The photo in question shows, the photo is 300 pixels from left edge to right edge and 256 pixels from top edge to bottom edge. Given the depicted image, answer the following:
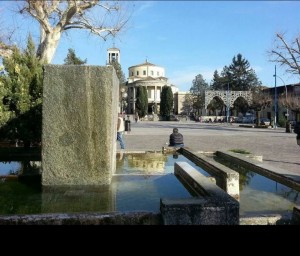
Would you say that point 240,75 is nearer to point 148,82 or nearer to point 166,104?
point 166,104

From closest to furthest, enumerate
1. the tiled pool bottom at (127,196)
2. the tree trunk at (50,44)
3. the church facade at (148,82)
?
1. the tiled pool bottom at (127,196)
2. the tree trunk at (50,44)
3. the church facade at (148,82)

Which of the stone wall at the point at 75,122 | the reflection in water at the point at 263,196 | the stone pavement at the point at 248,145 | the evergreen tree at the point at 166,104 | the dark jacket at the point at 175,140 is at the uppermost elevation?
the evergreen tree at the point at 166,104

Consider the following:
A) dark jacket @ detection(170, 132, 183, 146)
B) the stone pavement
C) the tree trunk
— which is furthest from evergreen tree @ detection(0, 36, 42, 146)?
the tree trunk

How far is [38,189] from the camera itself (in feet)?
18.6

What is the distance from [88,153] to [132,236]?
2716 mm

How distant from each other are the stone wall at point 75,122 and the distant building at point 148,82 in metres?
87.0

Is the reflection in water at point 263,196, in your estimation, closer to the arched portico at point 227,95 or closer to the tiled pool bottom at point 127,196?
the tiled pool bottom at point 127,196

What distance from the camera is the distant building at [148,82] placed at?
103 meters

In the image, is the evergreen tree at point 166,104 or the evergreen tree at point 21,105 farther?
the evergreen tree at point 166,104

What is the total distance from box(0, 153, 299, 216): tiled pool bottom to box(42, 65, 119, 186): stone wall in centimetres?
28

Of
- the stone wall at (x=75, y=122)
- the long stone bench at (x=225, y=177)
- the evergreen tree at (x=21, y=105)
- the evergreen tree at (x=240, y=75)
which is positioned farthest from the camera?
the evergreen tree at (x=240, y=75)

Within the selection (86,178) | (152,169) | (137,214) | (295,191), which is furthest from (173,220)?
(152,169)

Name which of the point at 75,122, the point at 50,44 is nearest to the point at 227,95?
the point at 50,44

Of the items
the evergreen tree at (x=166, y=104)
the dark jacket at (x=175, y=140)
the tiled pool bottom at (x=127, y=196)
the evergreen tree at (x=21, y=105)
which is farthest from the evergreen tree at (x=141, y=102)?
the tiled pool bottom at (x=127, y=196)
